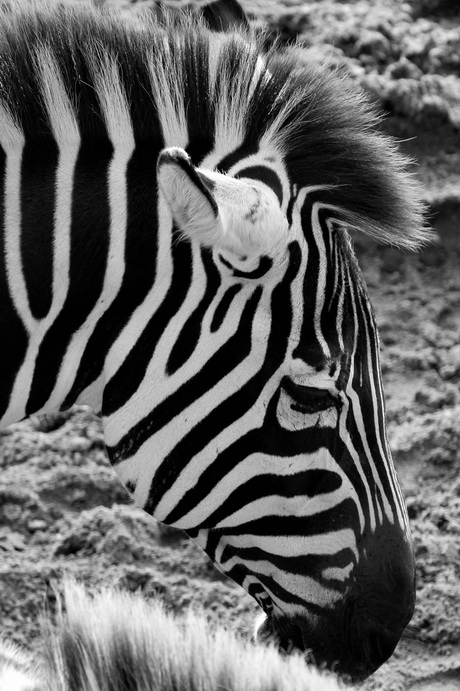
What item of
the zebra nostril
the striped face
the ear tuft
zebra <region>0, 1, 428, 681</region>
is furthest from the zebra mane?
the zebra nostril

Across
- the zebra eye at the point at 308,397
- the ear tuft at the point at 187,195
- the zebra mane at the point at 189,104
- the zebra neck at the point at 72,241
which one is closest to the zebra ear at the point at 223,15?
the zebra mane at the point at 189,104

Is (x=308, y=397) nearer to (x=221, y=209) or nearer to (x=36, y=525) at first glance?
(x=221, y=209)

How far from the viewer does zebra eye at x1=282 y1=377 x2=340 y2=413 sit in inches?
103

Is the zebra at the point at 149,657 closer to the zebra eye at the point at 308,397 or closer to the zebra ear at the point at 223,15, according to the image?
the zebra eye at the point at 308,397

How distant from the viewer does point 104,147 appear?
2.68m

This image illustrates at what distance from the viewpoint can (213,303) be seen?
261 cm

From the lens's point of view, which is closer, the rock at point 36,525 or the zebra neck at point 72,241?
the zebra neck at point 72,241

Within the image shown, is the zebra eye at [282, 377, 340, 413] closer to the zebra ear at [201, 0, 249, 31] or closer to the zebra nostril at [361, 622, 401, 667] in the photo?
the zebra nostril at [361, 622, 401, 667]

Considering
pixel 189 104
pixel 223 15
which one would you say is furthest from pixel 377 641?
pixel 223 15

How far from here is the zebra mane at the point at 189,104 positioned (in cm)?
265

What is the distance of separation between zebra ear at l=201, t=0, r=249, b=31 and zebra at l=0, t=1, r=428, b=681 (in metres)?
0.50

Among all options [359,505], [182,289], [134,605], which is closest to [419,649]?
[359,505]

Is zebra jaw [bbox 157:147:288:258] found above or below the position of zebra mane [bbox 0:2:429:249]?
below

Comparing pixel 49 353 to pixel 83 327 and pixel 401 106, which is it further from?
pixel 401 106
